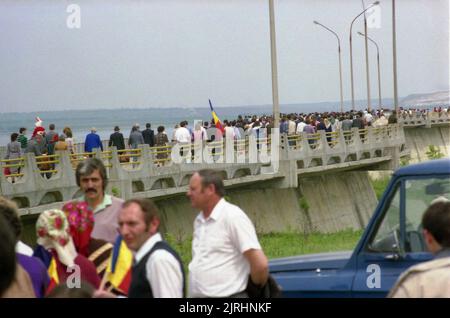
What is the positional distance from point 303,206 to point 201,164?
9330 millimetres

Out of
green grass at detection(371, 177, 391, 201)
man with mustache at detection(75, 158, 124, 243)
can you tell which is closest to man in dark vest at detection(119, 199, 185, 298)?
man with mustache at detection(75, 158, 124, 243)

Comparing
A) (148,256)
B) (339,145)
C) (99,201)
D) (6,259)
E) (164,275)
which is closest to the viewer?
(6,259)

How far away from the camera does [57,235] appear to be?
6742mm

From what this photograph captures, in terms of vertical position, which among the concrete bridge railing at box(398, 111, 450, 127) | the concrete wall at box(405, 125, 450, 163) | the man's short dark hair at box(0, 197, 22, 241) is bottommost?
the concrete wall at box(405, 125, 450, 163)

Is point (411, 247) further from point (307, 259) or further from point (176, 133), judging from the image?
point (176, 133)

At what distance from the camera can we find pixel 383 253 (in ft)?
22.8

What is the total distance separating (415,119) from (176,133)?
197 ft

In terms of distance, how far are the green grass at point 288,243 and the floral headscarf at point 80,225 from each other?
46.0 feet

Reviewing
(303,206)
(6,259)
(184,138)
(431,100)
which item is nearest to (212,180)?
(6,259)

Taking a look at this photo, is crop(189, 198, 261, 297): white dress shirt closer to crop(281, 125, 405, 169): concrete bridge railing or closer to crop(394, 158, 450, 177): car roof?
crop(394, 158, 450, 177): car roof

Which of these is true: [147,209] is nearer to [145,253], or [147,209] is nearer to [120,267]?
[145,253]

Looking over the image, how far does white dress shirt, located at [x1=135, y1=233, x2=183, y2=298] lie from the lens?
5855mm

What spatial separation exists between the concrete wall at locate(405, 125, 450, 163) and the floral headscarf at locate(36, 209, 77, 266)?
7865 centimetres
